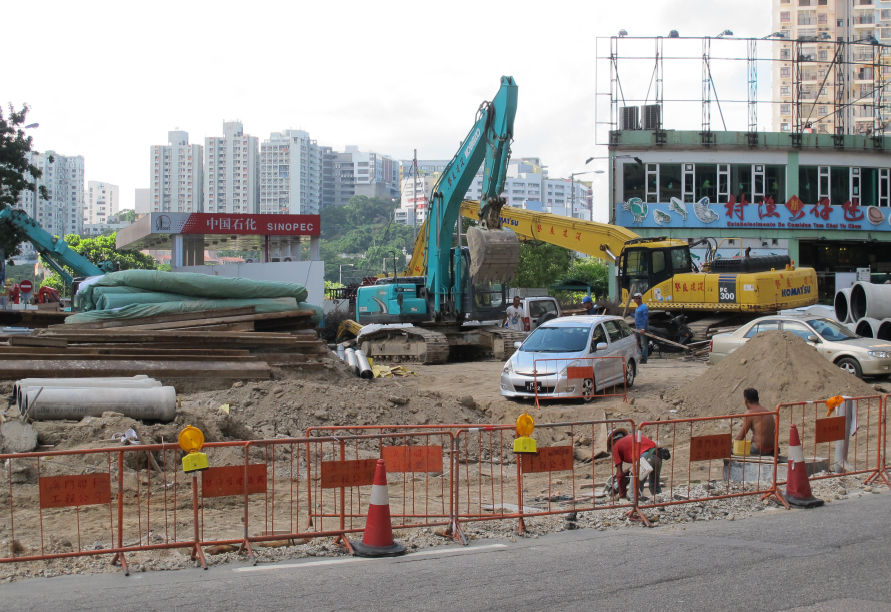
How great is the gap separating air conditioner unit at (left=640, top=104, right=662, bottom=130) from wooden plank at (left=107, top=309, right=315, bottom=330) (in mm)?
29667

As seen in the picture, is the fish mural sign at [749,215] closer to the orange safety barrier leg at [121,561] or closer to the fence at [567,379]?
the fence at [567,379]

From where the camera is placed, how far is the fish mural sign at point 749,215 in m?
42.2

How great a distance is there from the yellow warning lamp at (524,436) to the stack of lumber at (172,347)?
332 inches

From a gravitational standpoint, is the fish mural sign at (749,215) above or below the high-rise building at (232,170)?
below

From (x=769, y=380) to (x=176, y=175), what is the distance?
17425 centimetres

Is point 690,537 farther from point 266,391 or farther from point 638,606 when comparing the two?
point 266,391

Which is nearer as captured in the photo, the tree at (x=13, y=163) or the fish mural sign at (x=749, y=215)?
the tree at (x=13, y=163)

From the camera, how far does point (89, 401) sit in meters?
10.2

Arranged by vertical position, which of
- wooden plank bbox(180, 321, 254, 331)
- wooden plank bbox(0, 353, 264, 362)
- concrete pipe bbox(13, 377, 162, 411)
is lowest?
concrete pipe bbox(13, 377, 162, 411)

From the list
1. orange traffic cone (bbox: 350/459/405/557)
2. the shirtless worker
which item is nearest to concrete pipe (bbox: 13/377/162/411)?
orange traffic cone (bbox: 350/459/405/557)

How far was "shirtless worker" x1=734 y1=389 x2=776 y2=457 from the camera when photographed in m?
9.24

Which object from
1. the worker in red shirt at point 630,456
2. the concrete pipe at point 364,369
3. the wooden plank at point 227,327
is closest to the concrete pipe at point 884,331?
the concrete pipe at point 364,369

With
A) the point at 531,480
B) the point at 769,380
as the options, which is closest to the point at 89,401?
the point at 531,480

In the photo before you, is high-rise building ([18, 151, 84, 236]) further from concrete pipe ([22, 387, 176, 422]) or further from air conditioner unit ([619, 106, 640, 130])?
concrete pipe ([22, 387, 176, 422])
